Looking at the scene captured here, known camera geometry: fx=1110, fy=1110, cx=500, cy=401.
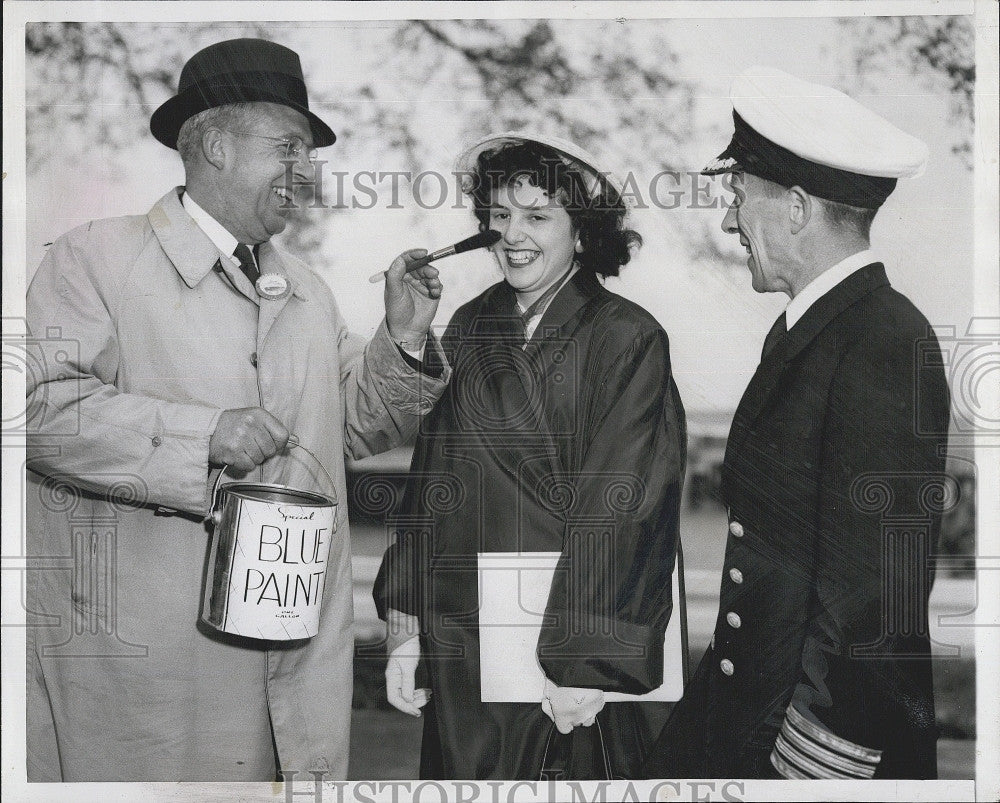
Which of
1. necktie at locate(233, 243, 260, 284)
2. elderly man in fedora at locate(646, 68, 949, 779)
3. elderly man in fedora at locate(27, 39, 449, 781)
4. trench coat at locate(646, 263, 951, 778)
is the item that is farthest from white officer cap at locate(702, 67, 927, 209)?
necktie at locate(233, 243, 260, 284)

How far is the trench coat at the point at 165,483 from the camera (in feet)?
12.1

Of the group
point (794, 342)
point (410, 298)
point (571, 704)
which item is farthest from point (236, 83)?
point (571, 704)

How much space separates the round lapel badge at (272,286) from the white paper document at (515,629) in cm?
111

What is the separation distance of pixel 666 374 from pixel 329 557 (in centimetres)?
129

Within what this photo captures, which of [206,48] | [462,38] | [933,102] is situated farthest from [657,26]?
[206,48]

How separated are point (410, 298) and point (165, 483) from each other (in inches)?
40.0

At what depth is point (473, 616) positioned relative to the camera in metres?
3.75

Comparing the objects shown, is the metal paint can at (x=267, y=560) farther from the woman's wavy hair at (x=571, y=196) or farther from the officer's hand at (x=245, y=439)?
the woman's wavy hair at (x=571, y=196)

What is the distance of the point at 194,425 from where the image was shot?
3592 mm

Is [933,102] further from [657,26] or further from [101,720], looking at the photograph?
[101,720]

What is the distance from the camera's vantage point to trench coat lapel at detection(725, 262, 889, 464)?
3.69 metres

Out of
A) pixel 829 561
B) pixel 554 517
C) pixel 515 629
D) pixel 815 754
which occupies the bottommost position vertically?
pixel 815 754

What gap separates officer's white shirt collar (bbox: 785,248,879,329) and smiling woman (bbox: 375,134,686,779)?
436 mm

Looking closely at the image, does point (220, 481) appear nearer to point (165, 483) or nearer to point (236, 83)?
point (165, 483)
